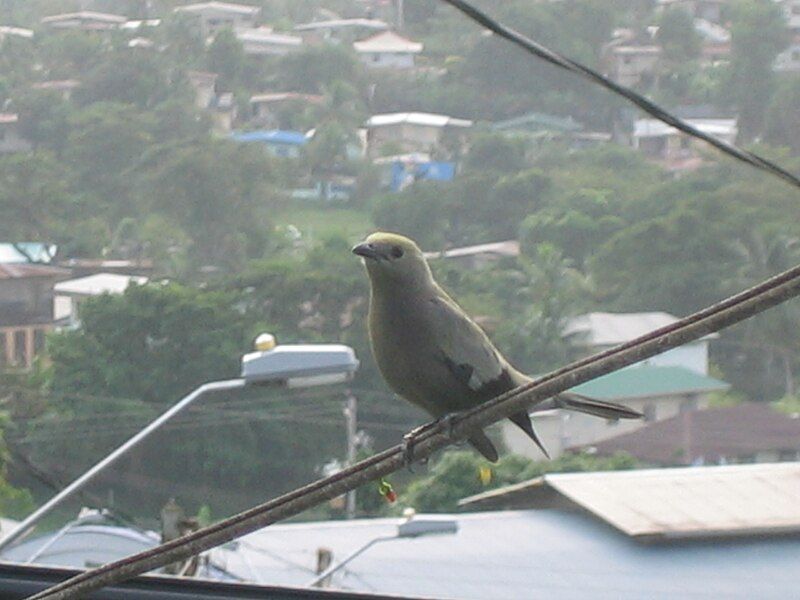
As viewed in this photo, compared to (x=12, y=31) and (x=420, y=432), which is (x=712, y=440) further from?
(x=12, y=31)

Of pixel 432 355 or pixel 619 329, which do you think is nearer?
pixel 432 355

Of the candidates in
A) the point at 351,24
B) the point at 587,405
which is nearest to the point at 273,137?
the point at 351,24

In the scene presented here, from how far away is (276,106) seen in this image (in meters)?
5.00

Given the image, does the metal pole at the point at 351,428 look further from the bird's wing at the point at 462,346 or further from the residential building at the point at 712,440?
the bird's wing at the point at 462,346

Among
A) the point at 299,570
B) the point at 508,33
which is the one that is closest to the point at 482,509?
the point at 299,570

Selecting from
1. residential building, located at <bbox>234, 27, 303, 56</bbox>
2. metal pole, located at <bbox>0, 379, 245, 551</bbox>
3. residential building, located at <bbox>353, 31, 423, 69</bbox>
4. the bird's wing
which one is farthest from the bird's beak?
residential building, located at <bbox>234, 27, 303, 56</bbox>

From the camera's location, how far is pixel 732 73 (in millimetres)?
4602

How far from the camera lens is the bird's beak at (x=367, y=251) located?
1.92 m

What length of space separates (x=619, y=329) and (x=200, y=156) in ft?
5.18

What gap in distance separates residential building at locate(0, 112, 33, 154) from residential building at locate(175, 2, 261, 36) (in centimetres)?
69

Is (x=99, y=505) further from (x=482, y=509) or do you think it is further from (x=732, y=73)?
(x=732, y=73)

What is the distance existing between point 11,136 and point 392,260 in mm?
3385

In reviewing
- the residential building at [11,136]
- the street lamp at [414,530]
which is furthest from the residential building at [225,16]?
the street lamp at [414,530]

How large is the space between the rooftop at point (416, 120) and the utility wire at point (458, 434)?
309 cm
